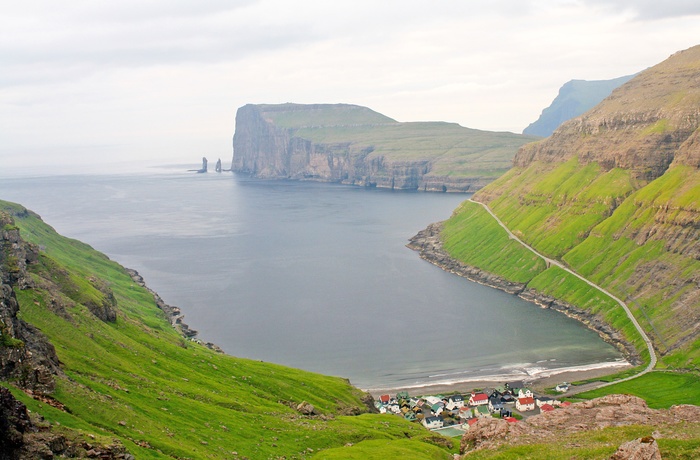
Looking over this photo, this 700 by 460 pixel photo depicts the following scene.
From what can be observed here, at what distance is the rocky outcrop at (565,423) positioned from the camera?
5778 cm

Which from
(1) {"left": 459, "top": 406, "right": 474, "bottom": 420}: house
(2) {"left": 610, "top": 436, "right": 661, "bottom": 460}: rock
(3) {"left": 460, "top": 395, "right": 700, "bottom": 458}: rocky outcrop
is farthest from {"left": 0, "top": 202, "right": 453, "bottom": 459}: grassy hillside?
(2) {"left": 610, "top": 436, "right": 661, "bottom": 460}: rock

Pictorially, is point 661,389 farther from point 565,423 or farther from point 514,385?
point 565,423

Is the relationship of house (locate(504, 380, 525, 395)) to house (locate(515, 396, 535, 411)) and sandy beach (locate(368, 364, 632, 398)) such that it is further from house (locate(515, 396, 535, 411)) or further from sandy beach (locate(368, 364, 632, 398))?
house (locate(515, 396, 535, 411))

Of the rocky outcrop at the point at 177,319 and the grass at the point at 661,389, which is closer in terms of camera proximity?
the grass at the point at 661,389

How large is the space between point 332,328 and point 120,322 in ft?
233

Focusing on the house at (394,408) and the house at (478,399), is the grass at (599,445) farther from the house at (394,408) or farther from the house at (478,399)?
the house at (478,399)

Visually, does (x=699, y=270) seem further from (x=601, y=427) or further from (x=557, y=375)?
(x=601, y=427)

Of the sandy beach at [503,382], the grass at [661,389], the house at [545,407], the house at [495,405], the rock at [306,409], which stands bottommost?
the sandy beach at [503,382]

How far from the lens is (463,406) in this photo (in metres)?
112

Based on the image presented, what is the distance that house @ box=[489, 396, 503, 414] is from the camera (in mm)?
110119

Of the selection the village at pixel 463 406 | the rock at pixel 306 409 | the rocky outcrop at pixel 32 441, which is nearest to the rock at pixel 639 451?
the rocky outcrop at pixel 32 441

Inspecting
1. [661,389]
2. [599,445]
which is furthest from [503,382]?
[599,445]

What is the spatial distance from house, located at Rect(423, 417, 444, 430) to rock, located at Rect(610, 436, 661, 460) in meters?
63.5

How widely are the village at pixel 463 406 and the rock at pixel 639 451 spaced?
203 ft
